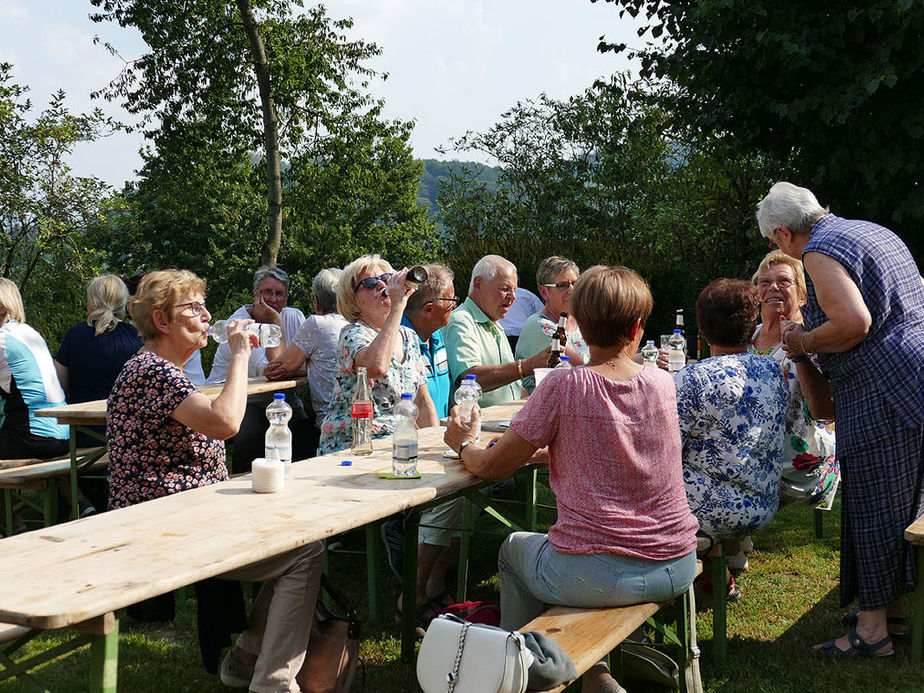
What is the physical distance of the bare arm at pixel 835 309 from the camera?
11.2 ft

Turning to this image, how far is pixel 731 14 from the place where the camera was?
7.91m

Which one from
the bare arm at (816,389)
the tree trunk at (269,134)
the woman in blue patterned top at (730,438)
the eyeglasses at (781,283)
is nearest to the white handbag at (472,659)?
the woman in blue patterned top at (730,438)

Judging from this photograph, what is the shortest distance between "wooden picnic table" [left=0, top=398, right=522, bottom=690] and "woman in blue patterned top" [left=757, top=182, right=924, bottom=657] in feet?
5.18

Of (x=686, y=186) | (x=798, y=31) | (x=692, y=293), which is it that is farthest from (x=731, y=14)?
(x=686, y=186)

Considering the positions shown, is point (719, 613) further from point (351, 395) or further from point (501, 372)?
point (351, 395)

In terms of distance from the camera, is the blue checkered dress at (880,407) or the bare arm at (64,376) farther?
the bare arm at (64,376)

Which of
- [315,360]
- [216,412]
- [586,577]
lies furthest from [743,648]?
[315,360]

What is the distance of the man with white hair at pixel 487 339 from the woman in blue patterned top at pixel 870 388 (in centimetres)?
154

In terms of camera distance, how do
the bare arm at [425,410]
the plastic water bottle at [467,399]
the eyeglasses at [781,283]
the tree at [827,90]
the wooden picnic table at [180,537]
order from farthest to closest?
the tree at [827,90]
the eyeglasses at [781,283]
the bare arm at [425,410]
the plastic water bottle at [467,399]
the wooden picnic table at [180,537]

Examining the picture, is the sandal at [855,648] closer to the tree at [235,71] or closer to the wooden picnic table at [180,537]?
the wooden picnic table at [180,537]

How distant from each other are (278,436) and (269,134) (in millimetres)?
14752

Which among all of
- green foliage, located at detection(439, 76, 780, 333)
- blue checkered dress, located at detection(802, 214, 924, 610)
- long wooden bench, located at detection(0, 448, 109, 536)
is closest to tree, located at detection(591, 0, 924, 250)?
green foliage, located at detection(439, 76, 780, 333)

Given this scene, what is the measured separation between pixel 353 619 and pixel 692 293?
7041 mm

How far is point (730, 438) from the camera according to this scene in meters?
3.46
